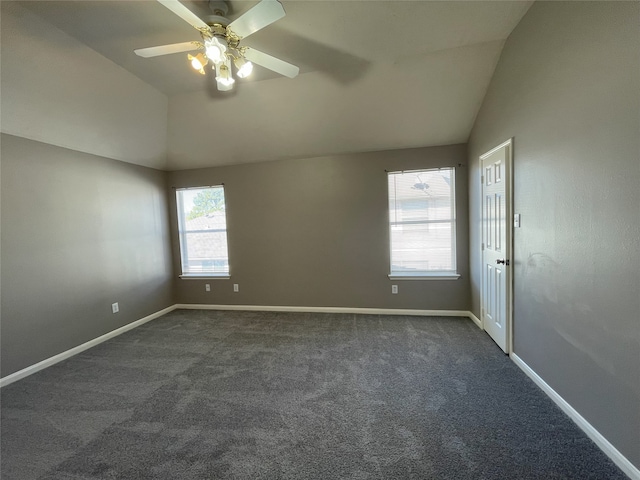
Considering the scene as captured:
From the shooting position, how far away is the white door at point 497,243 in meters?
2.45

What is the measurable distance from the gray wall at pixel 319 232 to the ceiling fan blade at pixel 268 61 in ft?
5.95

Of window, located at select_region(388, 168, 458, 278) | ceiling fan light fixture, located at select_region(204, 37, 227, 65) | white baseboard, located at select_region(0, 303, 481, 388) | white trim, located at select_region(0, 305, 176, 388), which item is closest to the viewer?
ceiling fan light fixture, located at select_region(204, 37, 227, 65)

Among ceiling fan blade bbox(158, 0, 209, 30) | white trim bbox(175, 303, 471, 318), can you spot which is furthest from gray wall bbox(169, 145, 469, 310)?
ceiling fan blade bbox(158, 0, 209, 30)

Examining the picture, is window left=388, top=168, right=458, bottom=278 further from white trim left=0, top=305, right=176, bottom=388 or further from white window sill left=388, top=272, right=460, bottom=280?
white trim left=0, top=305, right=176, bottom=388

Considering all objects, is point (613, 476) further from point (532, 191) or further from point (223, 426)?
point (223, 426)

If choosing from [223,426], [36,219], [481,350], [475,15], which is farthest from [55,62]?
[481,350]

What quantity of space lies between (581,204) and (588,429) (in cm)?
137

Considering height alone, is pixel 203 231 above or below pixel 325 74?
below

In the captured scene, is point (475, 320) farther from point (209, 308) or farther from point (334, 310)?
point (209, 308)

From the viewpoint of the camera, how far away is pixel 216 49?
1.69m

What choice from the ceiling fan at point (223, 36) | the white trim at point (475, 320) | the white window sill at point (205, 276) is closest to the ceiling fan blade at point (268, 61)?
the ceiling fan at point (223, 36)

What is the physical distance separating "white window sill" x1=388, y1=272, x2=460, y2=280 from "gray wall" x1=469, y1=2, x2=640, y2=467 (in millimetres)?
1204

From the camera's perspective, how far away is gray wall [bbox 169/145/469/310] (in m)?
3.64

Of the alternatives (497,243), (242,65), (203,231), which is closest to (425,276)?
(497,243)
